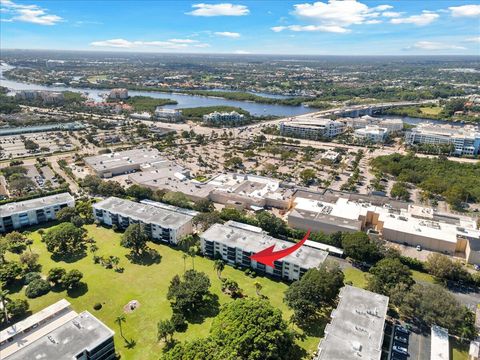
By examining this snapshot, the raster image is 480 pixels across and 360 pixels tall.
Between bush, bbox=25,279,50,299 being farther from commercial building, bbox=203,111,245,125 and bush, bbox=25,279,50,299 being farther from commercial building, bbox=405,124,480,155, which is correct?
commercial building, bbox=405,124,480,155

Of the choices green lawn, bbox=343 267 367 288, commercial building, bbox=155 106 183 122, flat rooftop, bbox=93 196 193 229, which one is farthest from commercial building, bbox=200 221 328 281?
commercial building, bbox=155 106 183 122

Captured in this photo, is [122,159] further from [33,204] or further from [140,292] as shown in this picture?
[140,292]

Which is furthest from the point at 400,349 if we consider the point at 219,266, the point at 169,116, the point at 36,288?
the point at 169,116

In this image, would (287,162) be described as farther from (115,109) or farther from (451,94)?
(451,94)

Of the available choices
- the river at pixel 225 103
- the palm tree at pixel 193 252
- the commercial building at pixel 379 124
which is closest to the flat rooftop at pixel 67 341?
the palm tree at pixel 193 252

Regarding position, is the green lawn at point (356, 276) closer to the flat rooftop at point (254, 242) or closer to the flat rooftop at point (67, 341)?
the flat rooftop at point (254, 242)
